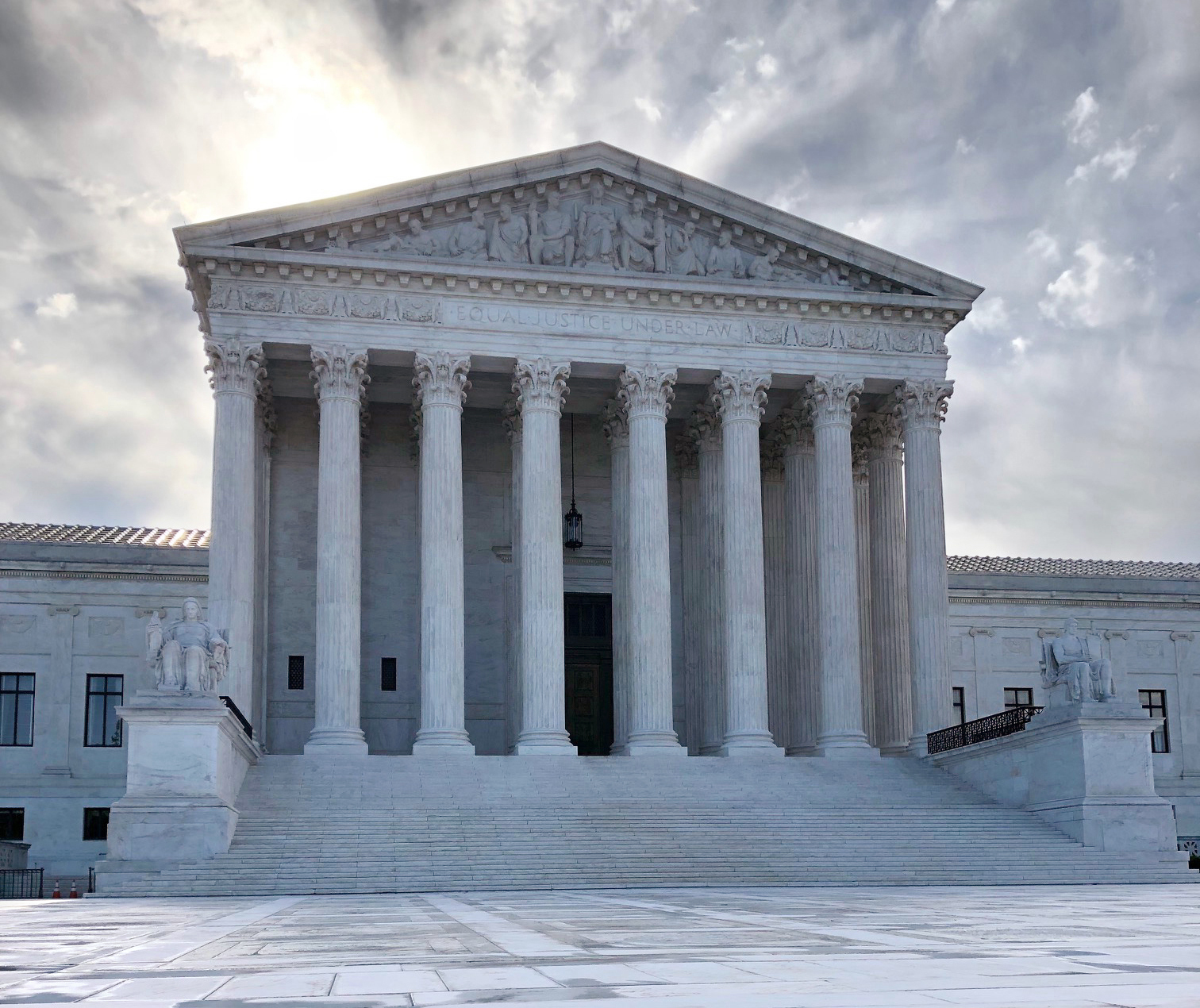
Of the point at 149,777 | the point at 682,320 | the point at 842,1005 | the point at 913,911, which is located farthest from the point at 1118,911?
the point at 682,320

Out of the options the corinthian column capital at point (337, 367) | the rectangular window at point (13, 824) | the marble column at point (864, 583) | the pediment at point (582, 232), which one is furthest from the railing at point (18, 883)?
the marble column at point (864, 583)

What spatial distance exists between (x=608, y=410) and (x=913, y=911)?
31.0 meters

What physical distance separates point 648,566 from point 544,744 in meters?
6.32

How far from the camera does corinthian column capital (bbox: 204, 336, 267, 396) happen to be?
4350cm

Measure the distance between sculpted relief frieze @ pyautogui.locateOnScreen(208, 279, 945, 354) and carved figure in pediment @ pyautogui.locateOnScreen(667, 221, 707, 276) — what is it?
1450 mm

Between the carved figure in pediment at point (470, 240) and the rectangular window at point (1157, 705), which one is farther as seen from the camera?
the rectangular window at point (1157, 705)

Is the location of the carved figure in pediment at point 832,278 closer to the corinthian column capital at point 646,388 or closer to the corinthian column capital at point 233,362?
the corinthian column capital at point 646,388

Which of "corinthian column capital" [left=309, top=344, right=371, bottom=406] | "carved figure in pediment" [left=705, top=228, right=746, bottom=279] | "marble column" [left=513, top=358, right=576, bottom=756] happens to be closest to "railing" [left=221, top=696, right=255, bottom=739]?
"marble column" [left=513, top=358, right=576, bottom=756]

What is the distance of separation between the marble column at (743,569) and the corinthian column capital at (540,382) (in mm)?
5206

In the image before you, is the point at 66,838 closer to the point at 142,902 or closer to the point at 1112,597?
the point at 142,902

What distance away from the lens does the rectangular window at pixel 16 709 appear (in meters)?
49.6

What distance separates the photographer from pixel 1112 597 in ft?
198

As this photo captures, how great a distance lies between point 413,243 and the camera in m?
45.4

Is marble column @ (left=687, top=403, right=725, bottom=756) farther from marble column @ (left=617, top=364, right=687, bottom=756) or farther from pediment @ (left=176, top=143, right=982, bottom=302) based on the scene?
pediment @ (left=176, top=143, right=982, bottom=302)
